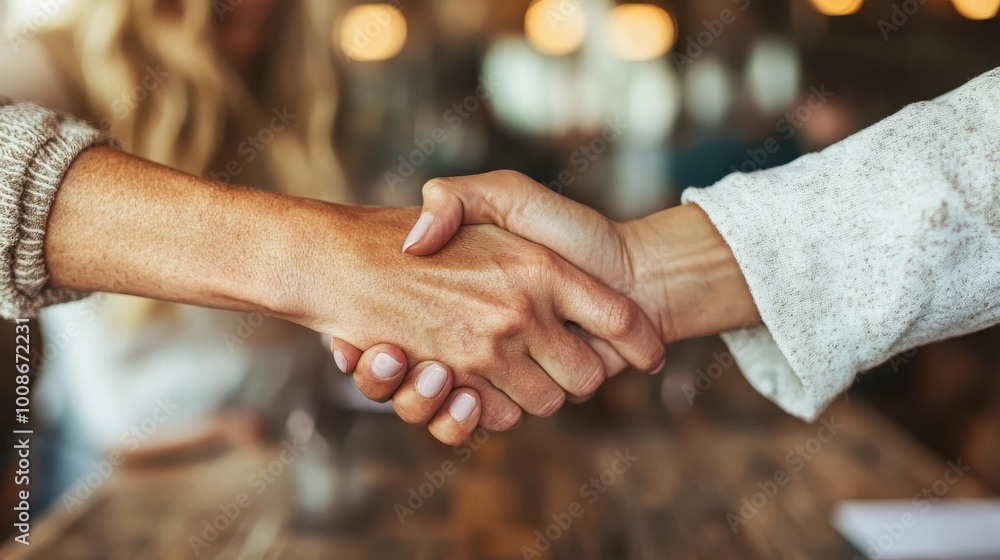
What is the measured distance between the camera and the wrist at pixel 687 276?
3.50ft

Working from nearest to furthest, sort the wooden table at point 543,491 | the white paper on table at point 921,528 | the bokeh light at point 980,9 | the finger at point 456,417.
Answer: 1. the finger at point 456,417
2. the white paper on table at point 921,528
3. the wooden table at point 543,491
4. the bokeh light at point 980,9

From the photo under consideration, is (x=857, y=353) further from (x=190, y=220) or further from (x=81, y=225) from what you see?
(x=81, y=225)

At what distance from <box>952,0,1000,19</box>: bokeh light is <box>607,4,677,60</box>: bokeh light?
1.09 m

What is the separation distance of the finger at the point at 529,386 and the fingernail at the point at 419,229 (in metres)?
0.23

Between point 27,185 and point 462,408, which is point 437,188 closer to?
point 462,408

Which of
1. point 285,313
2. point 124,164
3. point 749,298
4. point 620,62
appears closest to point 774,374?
point 749,298

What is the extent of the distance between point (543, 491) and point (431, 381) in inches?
61.2

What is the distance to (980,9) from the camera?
9.43 feet

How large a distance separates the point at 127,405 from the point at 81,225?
6.59 feet

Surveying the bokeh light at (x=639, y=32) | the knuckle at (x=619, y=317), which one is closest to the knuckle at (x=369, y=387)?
the knuckle at (x=619, y=317)

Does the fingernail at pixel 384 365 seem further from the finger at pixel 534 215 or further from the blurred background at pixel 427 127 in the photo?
the blurred background at pixel 427 127

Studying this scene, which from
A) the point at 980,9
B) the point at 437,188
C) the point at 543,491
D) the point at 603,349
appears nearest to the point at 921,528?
the point at 543,491

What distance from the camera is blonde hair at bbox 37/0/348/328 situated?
269 cm

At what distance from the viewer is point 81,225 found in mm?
923
